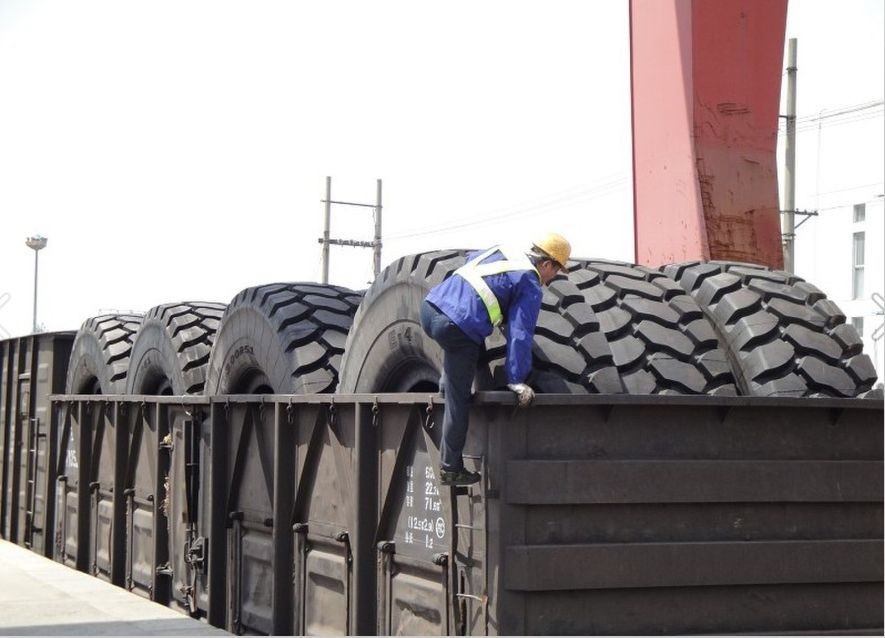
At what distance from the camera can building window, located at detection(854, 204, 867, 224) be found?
38438 mm

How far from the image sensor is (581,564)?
5410 millimetres

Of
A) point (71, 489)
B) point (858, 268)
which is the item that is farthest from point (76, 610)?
point (858, 268)

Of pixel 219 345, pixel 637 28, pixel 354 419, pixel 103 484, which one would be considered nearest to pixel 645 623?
pixel 354 419

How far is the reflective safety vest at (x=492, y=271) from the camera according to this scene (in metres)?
5.62

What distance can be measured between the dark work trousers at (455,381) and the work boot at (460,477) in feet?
0.06

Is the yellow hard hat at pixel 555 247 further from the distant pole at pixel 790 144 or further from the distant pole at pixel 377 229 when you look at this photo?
the distant pole at pixel 377 229

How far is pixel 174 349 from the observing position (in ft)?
35.2

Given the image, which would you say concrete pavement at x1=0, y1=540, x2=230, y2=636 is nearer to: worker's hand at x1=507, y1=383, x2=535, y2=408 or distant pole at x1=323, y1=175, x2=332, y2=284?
worker's hand at x1=507, y1=383, x2=535, y2=408

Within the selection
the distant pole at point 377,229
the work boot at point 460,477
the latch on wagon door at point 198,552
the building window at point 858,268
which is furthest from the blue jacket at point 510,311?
the distant pole at point 377,229

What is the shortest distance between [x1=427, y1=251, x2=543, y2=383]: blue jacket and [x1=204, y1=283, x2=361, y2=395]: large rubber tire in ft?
8.36

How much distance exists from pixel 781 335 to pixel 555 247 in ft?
4.52

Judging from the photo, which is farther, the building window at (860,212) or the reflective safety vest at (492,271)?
the building window at (860,212)

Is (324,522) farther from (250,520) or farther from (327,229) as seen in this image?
(327,229)

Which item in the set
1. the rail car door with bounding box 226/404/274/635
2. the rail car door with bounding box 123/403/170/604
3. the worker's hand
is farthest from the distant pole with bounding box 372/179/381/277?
the worker's hand
